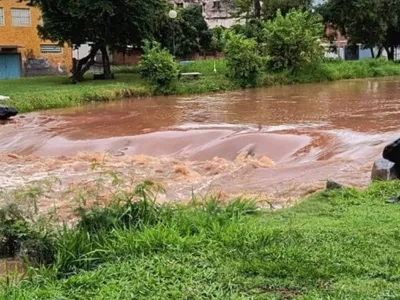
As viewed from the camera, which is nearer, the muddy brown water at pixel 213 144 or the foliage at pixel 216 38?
the muddy brown water at pixel 213 144

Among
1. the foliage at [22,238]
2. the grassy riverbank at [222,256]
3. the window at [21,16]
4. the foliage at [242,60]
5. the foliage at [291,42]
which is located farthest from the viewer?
the window at [21,16]

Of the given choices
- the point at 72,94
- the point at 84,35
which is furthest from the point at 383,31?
the point at 72,94

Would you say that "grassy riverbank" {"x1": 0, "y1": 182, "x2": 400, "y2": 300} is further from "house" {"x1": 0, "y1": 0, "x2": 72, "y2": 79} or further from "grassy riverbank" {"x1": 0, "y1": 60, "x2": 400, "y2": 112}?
"house" {"x1": 0, "y1": 0, "x2": 72, "y2": 79}

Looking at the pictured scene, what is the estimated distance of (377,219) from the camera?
5.56m

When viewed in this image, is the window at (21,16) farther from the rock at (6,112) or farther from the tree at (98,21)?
the rock at (6,112)

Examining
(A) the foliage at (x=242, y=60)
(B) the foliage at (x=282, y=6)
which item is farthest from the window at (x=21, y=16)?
(A) the foliage at (x=242, y=60)

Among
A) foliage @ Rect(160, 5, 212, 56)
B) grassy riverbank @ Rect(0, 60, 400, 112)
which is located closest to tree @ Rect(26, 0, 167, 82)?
grassy riverbank @ Rect(0, 60, 400, 112)

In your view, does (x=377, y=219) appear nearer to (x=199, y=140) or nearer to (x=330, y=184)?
(x=330, y=184)

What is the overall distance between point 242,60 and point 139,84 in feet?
15.2

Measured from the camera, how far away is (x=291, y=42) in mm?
28906

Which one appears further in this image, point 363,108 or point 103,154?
point 363,108

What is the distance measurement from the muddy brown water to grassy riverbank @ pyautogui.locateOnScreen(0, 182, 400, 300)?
2.45m

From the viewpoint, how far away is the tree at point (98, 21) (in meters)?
25.3

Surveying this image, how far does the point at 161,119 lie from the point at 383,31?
2170 centimetres
